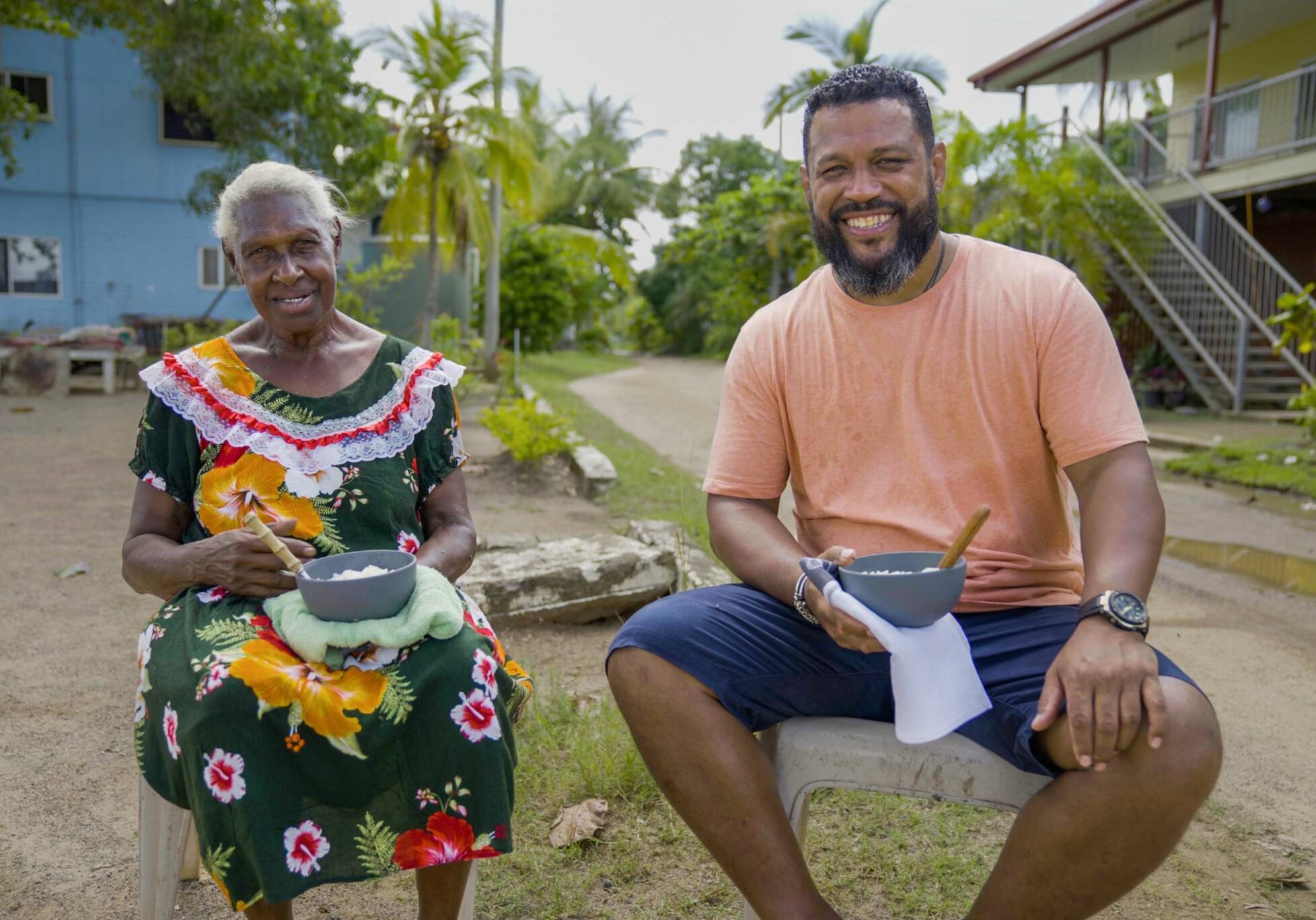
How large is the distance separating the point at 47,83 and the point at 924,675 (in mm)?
20196

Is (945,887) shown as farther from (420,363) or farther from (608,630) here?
(608,630)

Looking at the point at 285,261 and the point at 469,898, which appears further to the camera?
the point at 285,261

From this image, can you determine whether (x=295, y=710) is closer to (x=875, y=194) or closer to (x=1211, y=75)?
(x=875, y=194)

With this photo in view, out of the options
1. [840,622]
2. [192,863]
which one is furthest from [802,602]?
[192,863]

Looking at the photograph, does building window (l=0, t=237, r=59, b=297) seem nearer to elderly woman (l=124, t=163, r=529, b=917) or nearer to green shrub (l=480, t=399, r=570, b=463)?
green shrub (l=480, t=399, r=570, b=463)

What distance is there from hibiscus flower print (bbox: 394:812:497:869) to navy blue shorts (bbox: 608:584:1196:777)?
0.41 m

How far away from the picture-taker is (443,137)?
16375mm

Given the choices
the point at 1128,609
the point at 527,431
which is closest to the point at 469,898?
the point at 1128,609

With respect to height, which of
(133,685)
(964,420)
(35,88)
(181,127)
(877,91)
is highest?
(35,88)

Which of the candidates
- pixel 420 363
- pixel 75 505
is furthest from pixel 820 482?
pixel 75 505

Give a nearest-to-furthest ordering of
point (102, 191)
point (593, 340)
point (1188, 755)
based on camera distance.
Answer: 1. point (1188, 755)
2. point (102, 191)
3. point (593, 340)

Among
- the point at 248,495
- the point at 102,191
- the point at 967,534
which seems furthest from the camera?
the point at 102,191

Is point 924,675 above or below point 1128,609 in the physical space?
below

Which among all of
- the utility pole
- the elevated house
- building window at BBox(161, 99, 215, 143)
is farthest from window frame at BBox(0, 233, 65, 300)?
the elevated house
